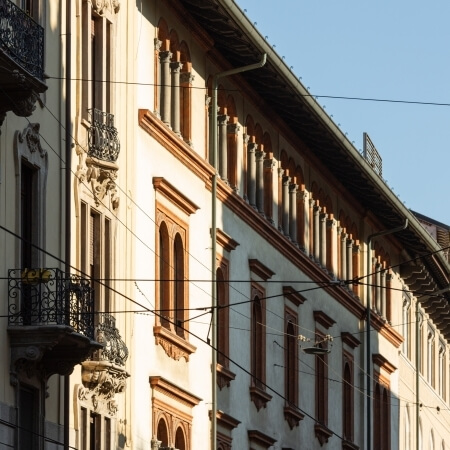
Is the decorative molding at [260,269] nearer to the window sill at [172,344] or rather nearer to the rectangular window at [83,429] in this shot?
the window sill at [172,344]

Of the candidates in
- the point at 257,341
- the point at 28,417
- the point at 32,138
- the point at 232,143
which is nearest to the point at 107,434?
the point at 28,417

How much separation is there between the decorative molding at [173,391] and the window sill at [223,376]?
1447 mm

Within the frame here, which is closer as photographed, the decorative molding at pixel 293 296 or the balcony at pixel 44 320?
the balcony at pixel 44 320

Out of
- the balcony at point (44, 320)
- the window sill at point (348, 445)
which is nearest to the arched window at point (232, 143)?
A: the window sill at point (348, 445)

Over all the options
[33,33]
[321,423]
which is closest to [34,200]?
[33,33]

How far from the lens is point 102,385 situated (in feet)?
107

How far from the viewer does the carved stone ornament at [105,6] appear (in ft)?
111

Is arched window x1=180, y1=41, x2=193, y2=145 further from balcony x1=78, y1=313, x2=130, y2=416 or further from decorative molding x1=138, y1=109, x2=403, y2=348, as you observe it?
balcony x1=78, y1=313, x2=130, y2=416

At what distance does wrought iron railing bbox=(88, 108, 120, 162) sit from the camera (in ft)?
108

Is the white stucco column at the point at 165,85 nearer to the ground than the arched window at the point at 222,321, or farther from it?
farther from it

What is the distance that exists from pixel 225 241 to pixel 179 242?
9.07 feet

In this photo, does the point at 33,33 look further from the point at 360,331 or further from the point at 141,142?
the point at 360,331

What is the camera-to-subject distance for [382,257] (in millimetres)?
58594

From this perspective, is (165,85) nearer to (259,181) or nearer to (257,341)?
(259,181)
